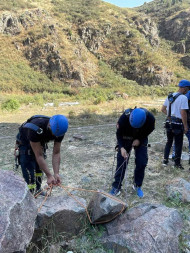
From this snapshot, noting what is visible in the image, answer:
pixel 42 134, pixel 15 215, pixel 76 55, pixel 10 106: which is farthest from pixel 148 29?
pixel 15 215

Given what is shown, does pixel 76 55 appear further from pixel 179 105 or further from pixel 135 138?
pixel 135 138

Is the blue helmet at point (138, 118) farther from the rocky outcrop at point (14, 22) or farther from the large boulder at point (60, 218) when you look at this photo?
the rocky outcrop at point (14, 22)

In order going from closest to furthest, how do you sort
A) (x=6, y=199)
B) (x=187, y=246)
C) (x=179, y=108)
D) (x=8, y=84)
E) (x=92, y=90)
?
(x=6, y=199) → (x=187, y=246) → (x=179, y=108) → (x=8, y=84) → (x=92, y=90)

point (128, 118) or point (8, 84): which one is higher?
point (128, 118)

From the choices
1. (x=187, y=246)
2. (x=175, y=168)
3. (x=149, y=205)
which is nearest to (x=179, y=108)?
(x=175, y=168)

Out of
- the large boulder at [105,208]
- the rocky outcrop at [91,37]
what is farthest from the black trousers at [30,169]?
the rocky outcrop at [91,37]

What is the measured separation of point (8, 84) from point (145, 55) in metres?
24.2

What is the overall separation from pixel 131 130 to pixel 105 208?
1.26 meters

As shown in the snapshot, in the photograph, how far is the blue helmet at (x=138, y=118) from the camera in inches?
119

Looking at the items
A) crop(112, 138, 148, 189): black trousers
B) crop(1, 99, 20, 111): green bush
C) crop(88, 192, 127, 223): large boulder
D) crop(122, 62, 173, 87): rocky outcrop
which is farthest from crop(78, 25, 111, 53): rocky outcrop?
crop(88, 192, 127, 223): large boulder

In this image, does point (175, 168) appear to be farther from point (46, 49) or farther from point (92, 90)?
point (46, 49)

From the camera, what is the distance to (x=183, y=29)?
5438 centimetres

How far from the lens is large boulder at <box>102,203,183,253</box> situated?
223cm

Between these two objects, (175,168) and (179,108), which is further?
(175,168)
